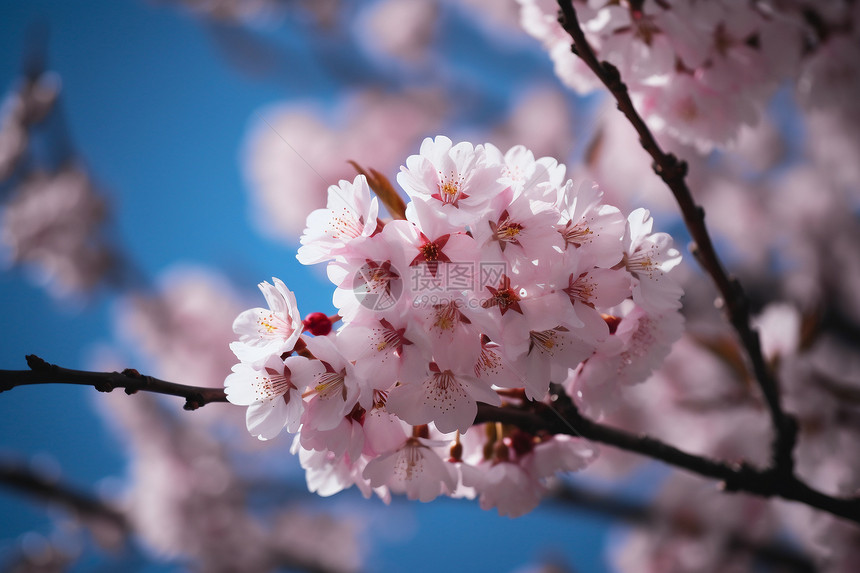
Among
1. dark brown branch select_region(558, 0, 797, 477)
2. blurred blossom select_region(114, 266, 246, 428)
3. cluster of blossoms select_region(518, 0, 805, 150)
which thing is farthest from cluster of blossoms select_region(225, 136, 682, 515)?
blurred blossom select_region(114, 266, 246, 428)

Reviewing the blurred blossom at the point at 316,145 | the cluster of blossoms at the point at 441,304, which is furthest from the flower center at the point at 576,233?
the blurred blossom at the point at 316,145

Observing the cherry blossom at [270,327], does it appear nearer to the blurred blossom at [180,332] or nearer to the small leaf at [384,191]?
the small leaf at [384,191]

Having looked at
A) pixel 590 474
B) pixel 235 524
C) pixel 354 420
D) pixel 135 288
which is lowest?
pixel 590 474

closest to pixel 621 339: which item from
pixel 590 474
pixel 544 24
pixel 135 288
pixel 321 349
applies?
pixel 321 349

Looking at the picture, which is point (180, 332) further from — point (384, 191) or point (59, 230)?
point (384, 191)

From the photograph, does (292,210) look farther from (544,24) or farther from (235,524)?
(544,24)

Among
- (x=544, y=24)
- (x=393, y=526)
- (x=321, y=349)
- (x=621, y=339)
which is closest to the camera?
(x=321, y=349)
